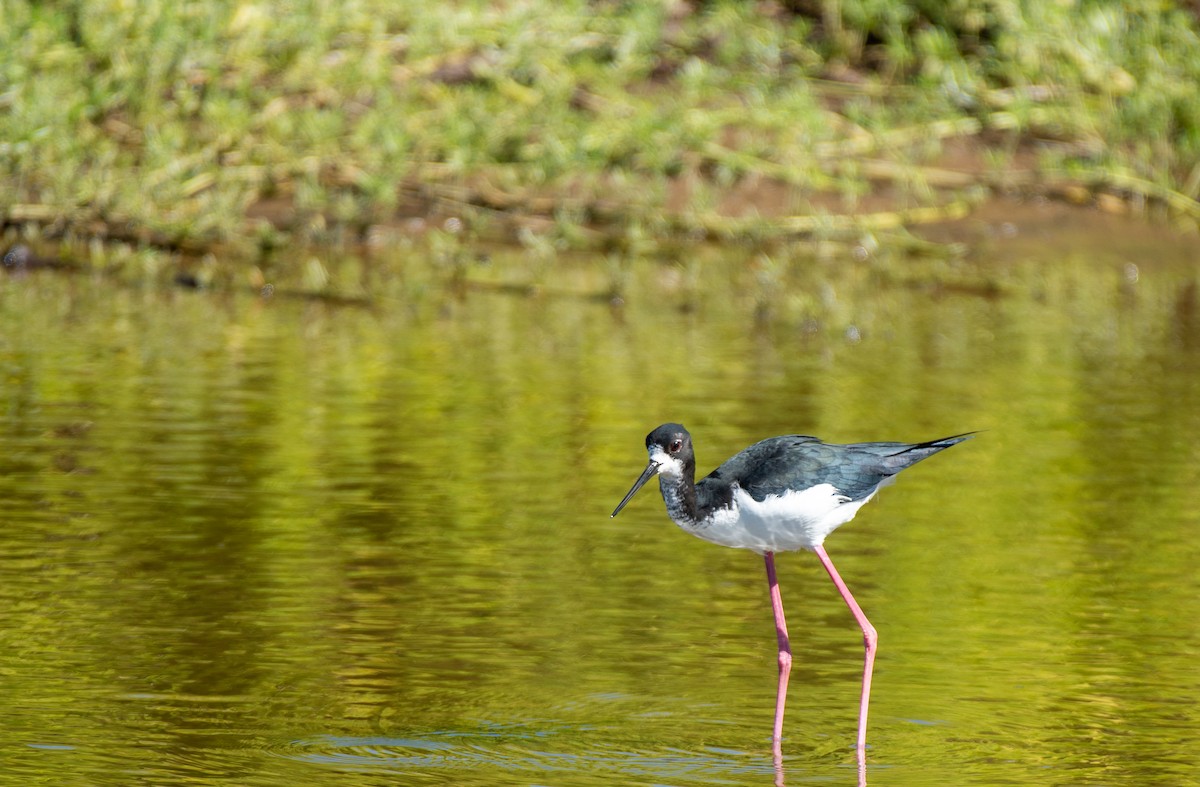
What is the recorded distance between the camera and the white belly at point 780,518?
579cm

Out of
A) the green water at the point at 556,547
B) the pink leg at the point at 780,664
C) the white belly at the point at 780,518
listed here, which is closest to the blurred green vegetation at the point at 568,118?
the green water at the point at 556,547

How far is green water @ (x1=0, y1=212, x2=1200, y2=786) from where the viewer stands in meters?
5.61

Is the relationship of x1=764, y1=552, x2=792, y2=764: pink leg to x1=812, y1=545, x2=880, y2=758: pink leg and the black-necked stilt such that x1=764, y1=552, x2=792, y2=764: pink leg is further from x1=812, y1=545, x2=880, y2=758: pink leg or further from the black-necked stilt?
x1=812, y1=545, x2=880, y2=758: pink leg

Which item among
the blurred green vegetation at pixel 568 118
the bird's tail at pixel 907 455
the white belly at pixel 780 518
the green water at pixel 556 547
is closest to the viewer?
the green water at pixel 556 547

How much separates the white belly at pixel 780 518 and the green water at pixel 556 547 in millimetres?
489

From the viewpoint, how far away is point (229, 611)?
675 centimetres

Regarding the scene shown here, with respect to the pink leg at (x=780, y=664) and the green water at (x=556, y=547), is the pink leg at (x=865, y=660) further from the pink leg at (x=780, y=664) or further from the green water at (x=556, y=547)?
the pink leg at (x=780, y=664)

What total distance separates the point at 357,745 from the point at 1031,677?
2041 millimetres

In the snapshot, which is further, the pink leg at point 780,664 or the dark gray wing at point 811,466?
the dark gray wing at point 811,466

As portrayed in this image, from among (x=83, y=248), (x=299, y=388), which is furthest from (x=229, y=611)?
(x=83, y=248)

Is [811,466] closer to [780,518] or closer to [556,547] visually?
[780,518]

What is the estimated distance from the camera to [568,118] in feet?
49.8

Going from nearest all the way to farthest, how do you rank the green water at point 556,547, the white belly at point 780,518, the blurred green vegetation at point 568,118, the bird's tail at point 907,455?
the green water at point 556,547, the white belly at point 780,518, the bird's tail at point 907,455, the blurred green vegetation at point 568,118

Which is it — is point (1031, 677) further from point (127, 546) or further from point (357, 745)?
point (127, 546)
